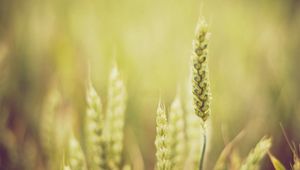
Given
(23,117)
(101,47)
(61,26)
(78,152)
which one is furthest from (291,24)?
(78,152)

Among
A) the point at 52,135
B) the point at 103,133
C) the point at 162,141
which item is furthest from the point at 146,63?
the point at 162,141

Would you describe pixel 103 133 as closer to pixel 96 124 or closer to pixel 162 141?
pixel 96 124

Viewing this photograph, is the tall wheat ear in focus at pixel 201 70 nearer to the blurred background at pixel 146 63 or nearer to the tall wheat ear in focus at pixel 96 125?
the tall wheat ear in focus at pixel 96 125

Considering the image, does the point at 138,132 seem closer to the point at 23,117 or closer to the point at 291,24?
the point at 23,117

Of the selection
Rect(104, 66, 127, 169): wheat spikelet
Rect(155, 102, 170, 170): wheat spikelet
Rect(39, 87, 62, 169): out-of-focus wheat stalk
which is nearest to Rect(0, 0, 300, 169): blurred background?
Rect(39, 87, 62, 169): out-of-focus wheat stalk

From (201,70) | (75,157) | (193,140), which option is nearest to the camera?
(201,70)

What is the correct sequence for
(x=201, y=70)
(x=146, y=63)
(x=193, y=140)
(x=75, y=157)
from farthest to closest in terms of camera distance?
(x=146, y=63) < (x=193, y=140) < (x=75, y=157) < (x=201, y=70)
